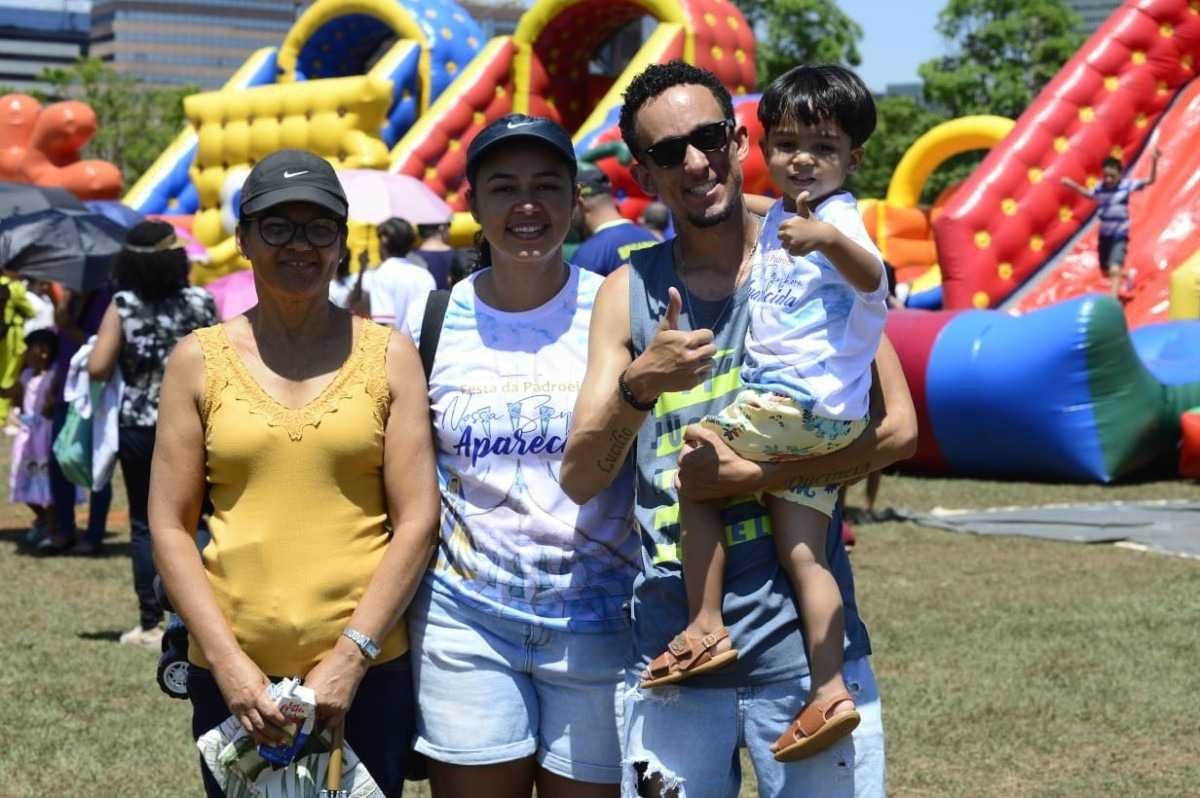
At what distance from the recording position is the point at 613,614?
3031mm

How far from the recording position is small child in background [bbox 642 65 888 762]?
2.67 m

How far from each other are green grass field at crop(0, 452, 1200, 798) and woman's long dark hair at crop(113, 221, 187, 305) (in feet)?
4.86

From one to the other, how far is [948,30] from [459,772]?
155 feet

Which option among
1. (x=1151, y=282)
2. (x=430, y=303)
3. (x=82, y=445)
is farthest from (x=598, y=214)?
(x=1151, y=282)

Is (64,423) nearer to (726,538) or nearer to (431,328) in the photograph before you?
(431,328)

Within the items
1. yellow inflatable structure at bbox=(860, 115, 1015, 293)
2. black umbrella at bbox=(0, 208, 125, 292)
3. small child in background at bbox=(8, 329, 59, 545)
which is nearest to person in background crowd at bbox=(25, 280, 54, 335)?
black umbrella at bbox=(0, 208, 125, 292)

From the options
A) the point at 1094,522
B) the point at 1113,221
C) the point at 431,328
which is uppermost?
the point at 1113,221

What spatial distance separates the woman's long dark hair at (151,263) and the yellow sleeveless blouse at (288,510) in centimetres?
437

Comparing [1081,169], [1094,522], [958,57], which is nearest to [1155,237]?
[1081,169]

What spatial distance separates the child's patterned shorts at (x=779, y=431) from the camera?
269cm

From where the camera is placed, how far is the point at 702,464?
2.69 metres

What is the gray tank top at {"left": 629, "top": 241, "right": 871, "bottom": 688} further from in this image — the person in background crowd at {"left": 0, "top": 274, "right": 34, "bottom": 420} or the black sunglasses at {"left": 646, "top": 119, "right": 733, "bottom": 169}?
the person in background crowd at {"left": 0, "top": 274, "right": 34, "bottom": 420}

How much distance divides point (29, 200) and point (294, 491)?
10820 mm

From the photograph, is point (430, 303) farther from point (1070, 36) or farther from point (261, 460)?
point (1070, 36)
